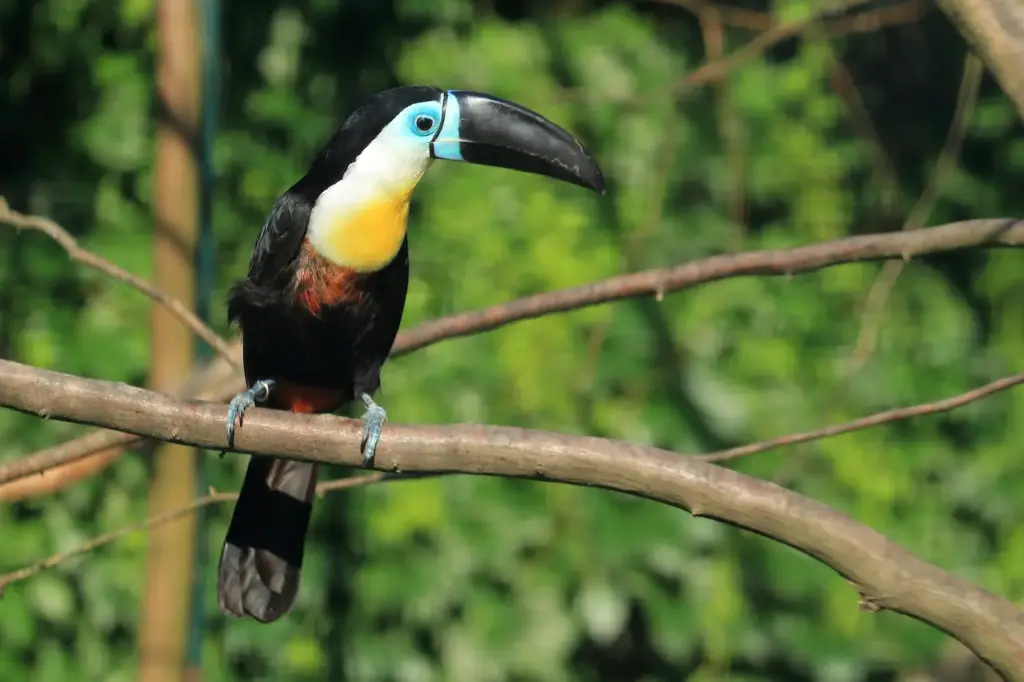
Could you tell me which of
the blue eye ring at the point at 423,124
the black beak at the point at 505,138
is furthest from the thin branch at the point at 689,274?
the blue eye ring at the point at 423,124

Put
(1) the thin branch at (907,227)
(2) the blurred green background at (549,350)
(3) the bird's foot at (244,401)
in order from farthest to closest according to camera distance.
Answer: (2) the blurred green background at (549,350), (1) the thin branch at (907,227), (3) the bird's foot at (244,401)

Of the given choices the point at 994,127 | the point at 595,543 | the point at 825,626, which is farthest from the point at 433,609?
the point at 994,127

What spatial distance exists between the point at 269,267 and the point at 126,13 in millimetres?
1138

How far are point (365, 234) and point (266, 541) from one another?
56cm

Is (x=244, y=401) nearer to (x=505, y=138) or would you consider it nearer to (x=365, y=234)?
(x=365, y=234)

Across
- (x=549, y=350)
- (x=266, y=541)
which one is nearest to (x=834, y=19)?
(x=549, y=350)

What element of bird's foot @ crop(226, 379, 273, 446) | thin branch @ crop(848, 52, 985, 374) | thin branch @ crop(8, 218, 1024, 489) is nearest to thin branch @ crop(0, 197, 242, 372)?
bird's foot @ crop(226, 379, 273, 446)

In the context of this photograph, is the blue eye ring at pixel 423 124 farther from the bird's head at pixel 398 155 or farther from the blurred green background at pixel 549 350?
the blurred green background at pixel 549 350

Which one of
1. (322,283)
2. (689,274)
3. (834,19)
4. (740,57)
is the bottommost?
(322,283)

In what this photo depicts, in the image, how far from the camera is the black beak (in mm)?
2277

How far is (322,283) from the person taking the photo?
88.5 inches

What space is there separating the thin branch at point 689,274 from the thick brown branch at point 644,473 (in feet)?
1.22

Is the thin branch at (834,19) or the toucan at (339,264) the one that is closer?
the toucan at (339,264)

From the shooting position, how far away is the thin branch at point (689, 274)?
1.93 meters
